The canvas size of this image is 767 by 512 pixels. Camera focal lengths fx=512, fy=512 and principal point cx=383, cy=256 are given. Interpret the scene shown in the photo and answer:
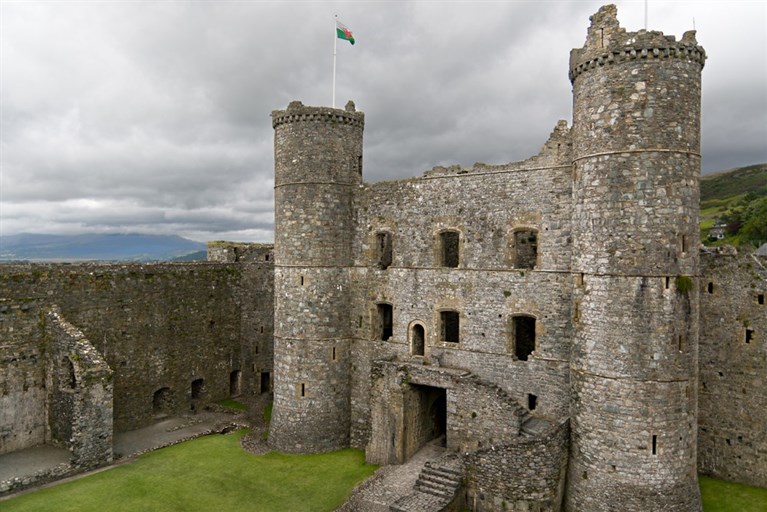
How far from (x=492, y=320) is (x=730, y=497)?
8.75 meters

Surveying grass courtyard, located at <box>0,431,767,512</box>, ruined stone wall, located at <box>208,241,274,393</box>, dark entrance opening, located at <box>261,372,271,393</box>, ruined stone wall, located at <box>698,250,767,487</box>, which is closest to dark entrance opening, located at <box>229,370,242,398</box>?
ruined stone wall, located at <box>208,241,274,393</box>

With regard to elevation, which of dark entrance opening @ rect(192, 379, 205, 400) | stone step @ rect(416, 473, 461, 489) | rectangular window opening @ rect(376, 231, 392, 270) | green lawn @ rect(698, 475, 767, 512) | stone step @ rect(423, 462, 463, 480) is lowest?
green lawn @ rect(698, 475, 767, 512)

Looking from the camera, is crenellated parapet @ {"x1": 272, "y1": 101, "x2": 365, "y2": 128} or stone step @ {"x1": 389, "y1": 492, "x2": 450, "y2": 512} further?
crenellated parapet @ {"x1": 272, "y1": 101, "x2": 365, "y2": 128}

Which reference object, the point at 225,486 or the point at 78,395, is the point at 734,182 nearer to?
the point at 225,486

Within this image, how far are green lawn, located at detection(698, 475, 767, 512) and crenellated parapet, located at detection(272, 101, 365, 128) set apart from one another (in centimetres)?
1745

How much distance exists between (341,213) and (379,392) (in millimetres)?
7041

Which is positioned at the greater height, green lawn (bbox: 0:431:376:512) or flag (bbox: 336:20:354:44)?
flag (bbox: 336:20:354:44)

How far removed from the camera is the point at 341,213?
20.3 meters

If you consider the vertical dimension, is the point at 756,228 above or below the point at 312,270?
above

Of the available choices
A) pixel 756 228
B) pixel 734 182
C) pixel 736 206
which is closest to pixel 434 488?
pixel 756 228

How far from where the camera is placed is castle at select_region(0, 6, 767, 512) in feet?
44.4

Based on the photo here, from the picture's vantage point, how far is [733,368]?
16453 mm

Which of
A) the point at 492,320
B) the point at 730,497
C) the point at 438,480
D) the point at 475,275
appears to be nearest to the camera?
the point at 730,497

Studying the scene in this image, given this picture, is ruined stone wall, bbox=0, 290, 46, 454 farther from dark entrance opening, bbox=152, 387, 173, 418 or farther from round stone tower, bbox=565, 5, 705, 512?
round stone tower, bbox=565, 5, 705, 512
